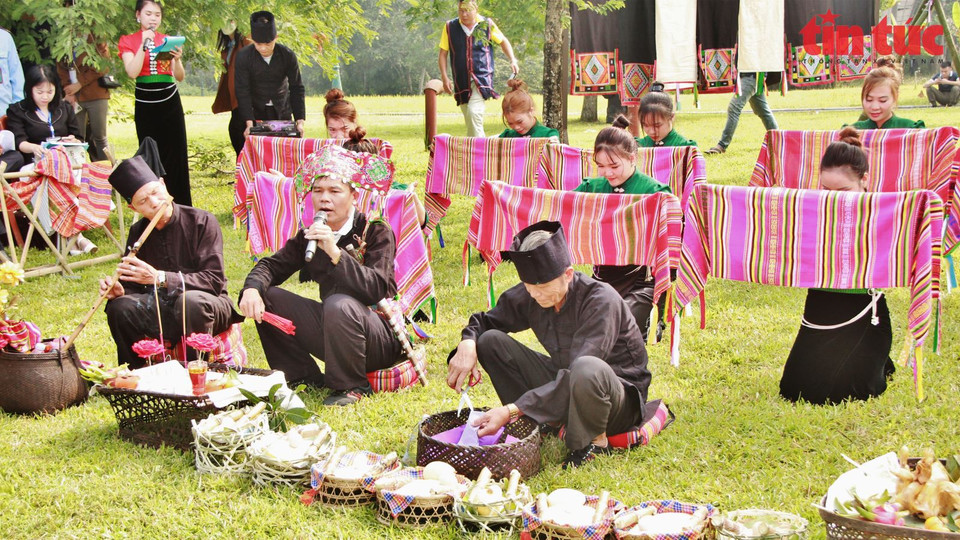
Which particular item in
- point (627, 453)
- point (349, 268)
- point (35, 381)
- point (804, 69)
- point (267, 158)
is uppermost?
point (804, 69)

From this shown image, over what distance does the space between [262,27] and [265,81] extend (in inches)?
24.1

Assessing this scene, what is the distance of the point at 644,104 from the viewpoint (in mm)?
7070

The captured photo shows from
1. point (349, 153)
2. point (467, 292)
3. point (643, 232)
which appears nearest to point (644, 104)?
point (467, 292)

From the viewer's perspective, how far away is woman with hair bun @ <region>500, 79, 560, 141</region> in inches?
297

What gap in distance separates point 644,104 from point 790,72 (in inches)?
196

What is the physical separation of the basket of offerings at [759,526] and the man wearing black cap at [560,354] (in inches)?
32.4

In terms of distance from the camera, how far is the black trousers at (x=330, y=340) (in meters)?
4.78

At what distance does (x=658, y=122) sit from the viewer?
271 inches

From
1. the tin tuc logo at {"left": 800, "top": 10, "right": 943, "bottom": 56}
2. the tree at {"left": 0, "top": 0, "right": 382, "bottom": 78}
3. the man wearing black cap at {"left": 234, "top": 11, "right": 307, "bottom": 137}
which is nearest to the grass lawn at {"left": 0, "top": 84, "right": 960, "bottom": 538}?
the tree at {"left": 0, "top": 0, "right": 382, "bottom": 78}

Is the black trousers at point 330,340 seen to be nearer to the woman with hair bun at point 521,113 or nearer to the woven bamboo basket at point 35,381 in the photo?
the woven bamboo basket at point 35,381

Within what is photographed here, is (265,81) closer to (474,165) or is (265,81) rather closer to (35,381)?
(474,165)

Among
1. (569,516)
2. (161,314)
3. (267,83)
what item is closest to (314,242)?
(161,314)

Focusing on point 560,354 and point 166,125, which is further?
point 166,125

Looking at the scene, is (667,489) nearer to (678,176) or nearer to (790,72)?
(678,176)
